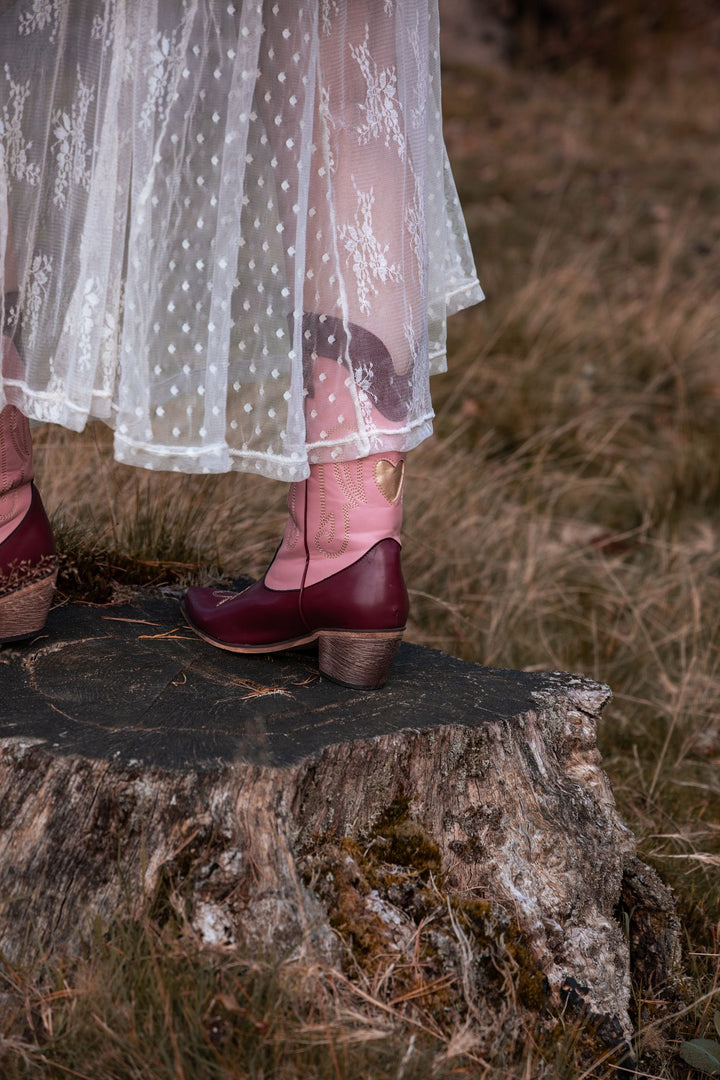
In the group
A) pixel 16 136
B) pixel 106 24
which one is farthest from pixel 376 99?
pixel 16 136

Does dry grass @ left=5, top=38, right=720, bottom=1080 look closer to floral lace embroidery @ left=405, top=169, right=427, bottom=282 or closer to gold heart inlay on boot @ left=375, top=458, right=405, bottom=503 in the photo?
gold heart inlay on boot @ left=375, top=458, right=405, bottom=503

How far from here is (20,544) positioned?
5.16ft

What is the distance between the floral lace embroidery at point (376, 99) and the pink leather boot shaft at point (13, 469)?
0.65m

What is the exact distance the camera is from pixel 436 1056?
1.13 metres

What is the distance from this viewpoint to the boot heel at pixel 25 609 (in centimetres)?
154

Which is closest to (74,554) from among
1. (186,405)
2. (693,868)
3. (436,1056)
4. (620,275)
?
(186,405)

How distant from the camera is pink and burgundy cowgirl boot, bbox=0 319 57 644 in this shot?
154 cm

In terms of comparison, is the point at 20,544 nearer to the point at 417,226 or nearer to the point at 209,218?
the point at 209,218

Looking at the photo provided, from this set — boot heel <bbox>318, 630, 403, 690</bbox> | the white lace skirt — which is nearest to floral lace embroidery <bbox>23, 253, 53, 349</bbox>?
the white lace skirt

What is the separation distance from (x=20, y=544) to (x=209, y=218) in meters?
0.59

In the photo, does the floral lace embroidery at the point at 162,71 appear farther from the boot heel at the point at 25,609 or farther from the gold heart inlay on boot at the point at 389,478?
the boot heel at the point at 25,609

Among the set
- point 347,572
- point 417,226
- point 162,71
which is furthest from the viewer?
point 347,572

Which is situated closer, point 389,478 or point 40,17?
point 40,17

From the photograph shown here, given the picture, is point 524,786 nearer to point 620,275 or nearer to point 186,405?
point 186,405
